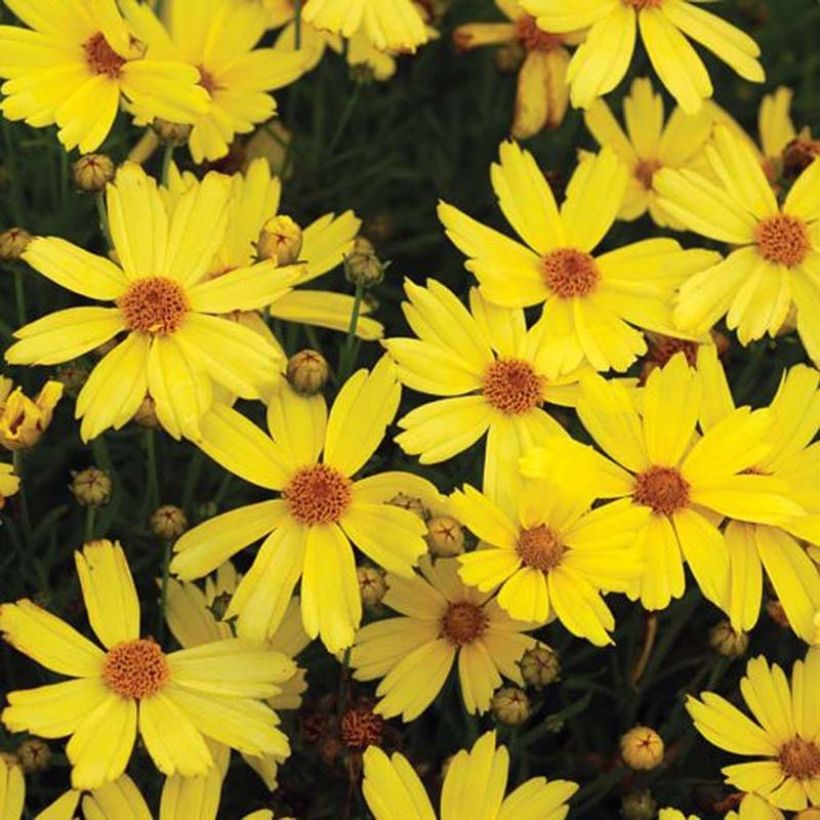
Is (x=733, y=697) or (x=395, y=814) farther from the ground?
(x=733, y=697)

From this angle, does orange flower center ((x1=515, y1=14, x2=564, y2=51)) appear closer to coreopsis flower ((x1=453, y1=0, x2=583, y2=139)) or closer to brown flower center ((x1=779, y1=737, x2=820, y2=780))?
coreopsis flower ((x1=453, y1=0, x2=583, y2=139))

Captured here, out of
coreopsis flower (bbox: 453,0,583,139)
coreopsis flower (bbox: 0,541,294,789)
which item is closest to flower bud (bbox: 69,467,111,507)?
coreopsis flower (bbox: 0,541,294,789)

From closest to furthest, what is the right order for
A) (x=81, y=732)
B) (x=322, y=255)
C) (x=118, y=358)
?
(x=81, y=732)
(x=118, y=358)
(x=322, y=255)

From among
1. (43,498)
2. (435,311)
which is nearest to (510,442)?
(435,311)

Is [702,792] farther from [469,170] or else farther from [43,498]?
[469,170]

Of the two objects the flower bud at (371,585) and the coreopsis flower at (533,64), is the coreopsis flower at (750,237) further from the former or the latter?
the flower bud at (371,585)

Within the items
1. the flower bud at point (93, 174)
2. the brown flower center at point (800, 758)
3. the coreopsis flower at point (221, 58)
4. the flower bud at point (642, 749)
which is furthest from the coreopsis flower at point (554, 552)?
the coreopsis flower at point (221, 58)
